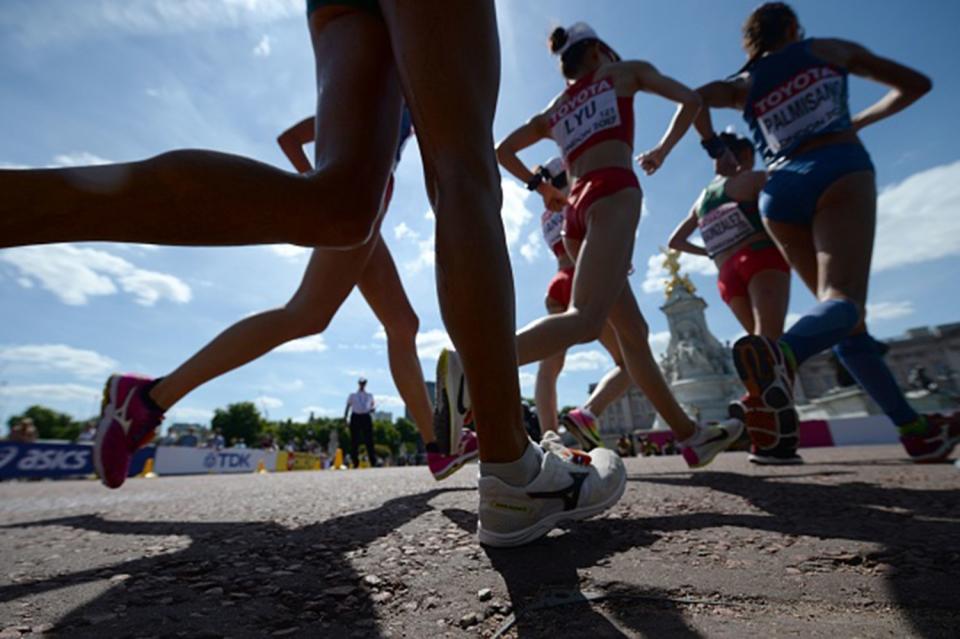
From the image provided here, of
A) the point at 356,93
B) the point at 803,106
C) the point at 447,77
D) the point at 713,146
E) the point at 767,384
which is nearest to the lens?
the point at 447,77

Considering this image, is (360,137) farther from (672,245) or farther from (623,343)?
(672,245)

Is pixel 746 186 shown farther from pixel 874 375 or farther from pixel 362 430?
pixel 362 430

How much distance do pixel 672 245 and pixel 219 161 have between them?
4.96 meters

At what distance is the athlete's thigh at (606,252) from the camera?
245 centimetres

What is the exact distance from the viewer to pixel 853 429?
54.2ft

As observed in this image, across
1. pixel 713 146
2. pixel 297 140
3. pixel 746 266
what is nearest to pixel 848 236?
pixel 713 146

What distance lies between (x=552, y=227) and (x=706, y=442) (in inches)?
114

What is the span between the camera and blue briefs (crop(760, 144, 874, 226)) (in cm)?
279

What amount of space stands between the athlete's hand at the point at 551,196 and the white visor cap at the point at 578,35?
89 centimetres

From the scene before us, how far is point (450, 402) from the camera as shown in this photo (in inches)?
65.4

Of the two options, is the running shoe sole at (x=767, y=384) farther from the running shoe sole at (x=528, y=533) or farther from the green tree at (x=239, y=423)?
the green tree at (x=239, y=423)

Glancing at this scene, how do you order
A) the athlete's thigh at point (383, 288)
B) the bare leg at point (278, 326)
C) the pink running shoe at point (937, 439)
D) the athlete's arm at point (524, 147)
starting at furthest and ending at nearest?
the athlete's arm at point (524, 147), the athlete's thigh at point (383, 288), the pink running shoe at point (937, 439), the bare leg at point (278, 326)

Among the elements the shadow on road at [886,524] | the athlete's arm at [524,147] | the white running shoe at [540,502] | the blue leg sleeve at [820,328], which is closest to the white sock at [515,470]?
the white running shoe at [540,502]

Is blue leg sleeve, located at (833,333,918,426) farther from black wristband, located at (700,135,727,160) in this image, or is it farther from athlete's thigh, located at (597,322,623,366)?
black wristband, located at (700,135,727,160)
